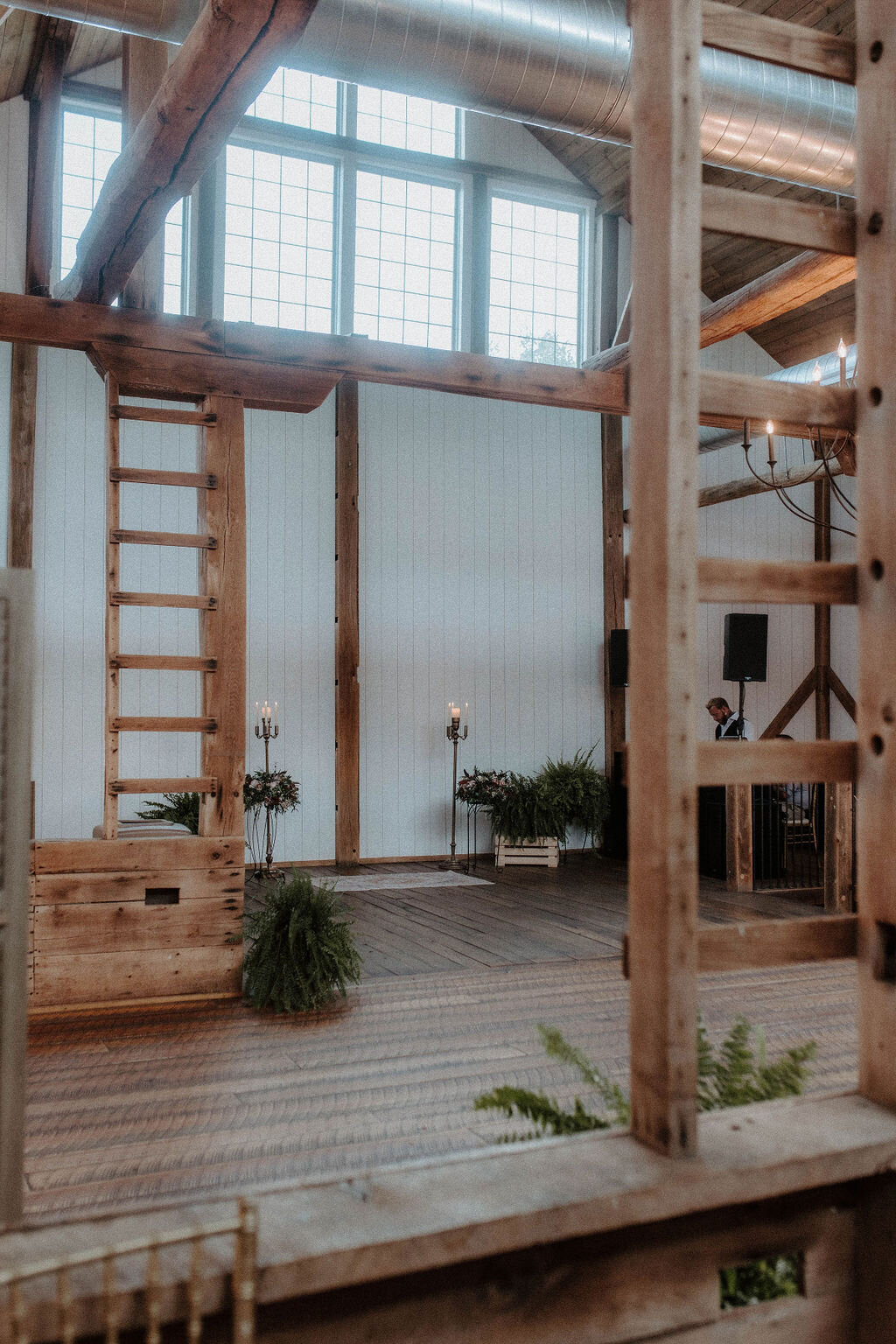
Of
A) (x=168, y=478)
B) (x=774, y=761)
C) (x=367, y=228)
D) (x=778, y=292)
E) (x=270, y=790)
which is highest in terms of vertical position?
(x=367, y=228)

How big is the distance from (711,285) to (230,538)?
7341 millimetres

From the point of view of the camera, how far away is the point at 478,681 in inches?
389

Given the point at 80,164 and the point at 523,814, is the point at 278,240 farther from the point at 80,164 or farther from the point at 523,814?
the point at 523,814

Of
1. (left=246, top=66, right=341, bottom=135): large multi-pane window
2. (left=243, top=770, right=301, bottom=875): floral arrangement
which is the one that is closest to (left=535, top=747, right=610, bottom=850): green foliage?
(left=243, top=770, right=301, bottom=875): floral arrangement

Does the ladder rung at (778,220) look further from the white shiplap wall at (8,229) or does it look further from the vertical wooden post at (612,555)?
the vertical wooden post at (612,555)

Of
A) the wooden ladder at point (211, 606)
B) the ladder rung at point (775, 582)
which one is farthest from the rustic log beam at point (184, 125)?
the ladder rung at point (775, 582)

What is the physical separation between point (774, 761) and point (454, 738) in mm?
7167

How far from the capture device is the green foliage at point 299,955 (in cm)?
472

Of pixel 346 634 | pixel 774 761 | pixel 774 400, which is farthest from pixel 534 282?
pixel 774 761

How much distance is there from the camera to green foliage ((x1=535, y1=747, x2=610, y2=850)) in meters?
9.41

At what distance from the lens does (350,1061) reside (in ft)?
13.1

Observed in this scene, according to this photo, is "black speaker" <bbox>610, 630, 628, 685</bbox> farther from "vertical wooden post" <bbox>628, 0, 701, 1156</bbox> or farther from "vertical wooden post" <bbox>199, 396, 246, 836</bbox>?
"vertical wooden post" <bbox>628, 0, 701, 1156</bbox>

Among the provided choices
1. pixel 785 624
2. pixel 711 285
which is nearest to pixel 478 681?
pixel 785 624

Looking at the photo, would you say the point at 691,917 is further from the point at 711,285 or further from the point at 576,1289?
the point at 711,285
